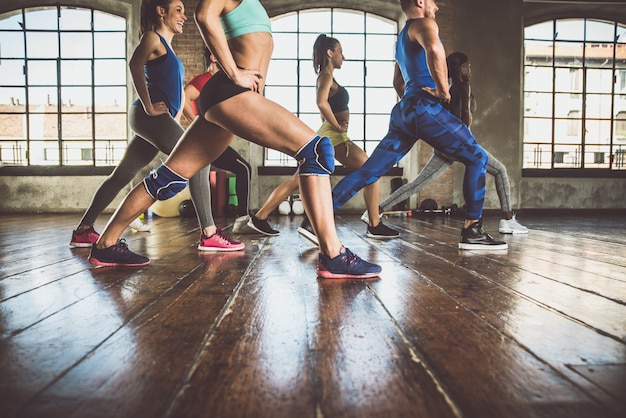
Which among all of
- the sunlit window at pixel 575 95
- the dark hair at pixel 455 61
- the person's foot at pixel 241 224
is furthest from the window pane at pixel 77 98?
the sunlit window at pixel 575 95

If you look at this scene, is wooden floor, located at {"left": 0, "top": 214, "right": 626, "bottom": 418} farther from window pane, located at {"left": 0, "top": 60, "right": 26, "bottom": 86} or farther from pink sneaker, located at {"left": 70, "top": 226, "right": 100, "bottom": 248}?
window pane, located at {"left": 0, "top": 60, "right": 26, "bottom": 86}

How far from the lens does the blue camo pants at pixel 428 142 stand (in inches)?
99.0

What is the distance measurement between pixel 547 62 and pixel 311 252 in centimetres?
755

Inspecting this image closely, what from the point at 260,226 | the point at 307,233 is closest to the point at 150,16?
the point at 307,233

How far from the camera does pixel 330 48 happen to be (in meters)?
3.40

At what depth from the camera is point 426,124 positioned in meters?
2.52

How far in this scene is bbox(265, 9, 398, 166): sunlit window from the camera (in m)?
7.89

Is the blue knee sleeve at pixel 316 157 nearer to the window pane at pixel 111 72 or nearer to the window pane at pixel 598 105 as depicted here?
the window pane at pixel 111 72

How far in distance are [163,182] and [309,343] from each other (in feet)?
4.18

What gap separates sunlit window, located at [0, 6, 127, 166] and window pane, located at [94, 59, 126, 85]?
0.02 meters

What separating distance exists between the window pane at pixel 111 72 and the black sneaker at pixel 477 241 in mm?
7036

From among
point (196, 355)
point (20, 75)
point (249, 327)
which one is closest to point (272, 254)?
point (249, 327)

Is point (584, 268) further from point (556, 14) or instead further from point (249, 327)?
point (556, 14)

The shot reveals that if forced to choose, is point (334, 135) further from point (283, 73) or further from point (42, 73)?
point (42, 73)
